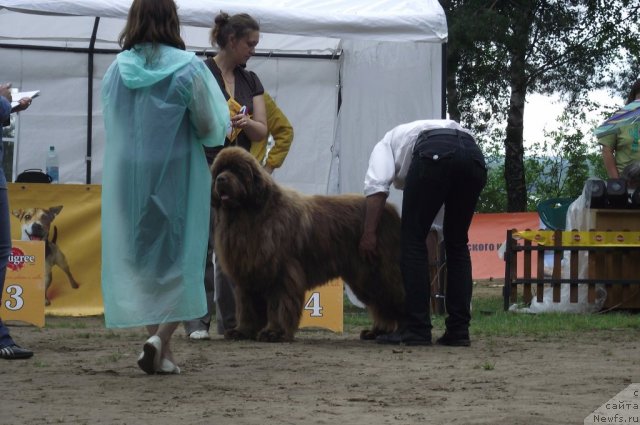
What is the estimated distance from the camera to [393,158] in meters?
6.39

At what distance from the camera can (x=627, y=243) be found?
9.00 metres

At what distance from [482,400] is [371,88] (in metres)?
6.18

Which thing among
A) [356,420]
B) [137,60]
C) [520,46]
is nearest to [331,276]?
[137,60]

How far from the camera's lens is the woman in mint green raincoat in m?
4.86

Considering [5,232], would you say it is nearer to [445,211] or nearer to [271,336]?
[271,336]

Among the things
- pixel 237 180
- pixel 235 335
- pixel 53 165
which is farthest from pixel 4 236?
pixel 53 165

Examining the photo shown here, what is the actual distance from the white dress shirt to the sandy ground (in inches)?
37.3

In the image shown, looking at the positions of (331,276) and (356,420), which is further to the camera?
(331,276)

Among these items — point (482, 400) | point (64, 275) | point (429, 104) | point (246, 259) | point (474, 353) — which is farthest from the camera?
point (429, 104)

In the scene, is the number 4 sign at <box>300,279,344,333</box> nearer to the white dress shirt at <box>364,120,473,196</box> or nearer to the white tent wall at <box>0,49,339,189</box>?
the white dress shirt at <box>364,120,473,196</box>

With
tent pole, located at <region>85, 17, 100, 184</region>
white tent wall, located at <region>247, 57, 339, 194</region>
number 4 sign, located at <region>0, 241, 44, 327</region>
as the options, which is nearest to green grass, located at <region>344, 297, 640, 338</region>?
number 4 sign, located at <region>0, 241, 44, 327</region>

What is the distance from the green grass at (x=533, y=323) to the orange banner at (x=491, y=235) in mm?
5384

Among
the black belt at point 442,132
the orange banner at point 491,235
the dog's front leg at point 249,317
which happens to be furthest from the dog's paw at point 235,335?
the orange banner at point 491,235

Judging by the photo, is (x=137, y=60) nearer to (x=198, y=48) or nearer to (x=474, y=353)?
(x=474, y=353)
